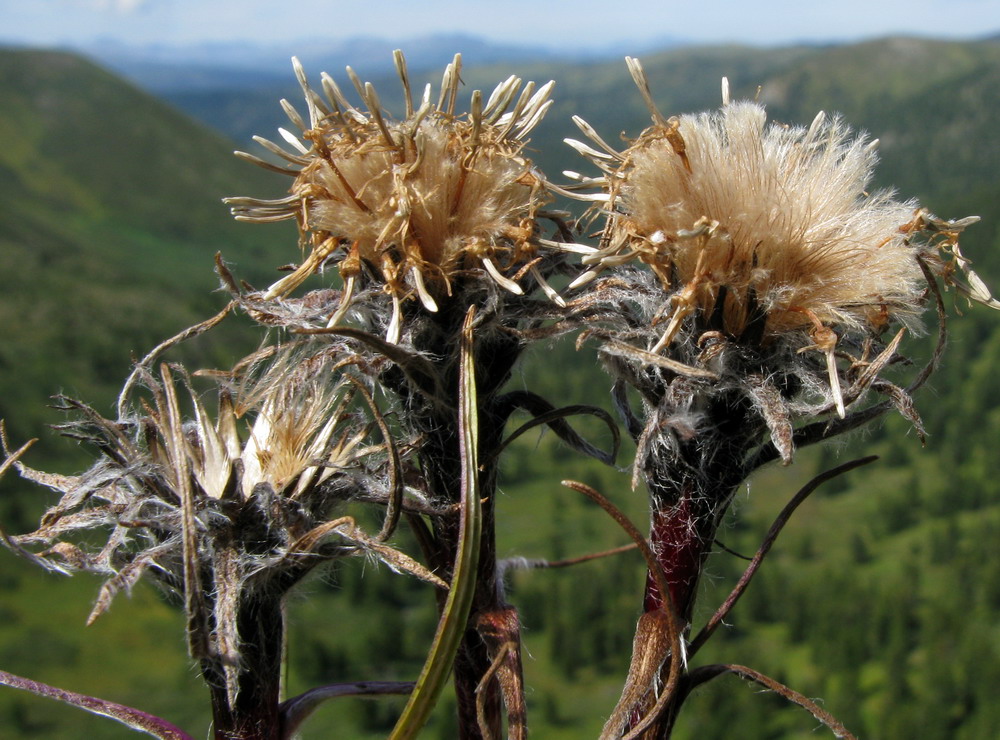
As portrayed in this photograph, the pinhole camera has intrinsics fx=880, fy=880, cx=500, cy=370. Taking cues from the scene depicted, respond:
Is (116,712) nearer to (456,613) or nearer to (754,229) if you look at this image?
(456,613)

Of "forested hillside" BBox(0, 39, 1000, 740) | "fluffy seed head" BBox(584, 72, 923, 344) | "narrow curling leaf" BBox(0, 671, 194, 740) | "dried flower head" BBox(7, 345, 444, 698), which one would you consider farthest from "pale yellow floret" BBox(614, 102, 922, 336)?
"forested hillside" BBox(0, 39, 1000, 740)

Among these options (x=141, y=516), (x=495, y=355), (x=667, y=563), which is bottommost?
(x=667, y=563)

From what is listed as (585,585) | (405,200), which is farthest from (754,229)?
(585,585)

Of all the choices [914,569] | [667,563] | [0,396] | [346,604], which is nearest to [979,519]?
[914,569]

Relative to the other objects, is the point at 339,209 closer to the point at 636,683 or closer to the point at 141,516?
the point at 141,516

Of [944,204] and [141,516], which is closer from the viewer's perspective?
[141,516]

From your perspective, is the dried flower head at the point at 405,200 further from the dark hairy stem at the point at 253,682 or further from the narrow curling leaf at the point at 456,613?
the dark hairy stem at the point at 253,682
